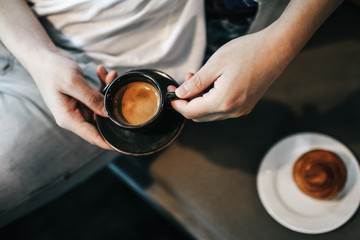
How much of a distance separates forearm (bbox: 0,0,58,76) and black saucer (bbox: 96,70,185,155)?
215mm

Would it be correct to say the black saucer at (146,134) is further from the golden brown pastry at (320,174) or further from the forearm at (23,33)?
the golden brown pastry at (320,174)

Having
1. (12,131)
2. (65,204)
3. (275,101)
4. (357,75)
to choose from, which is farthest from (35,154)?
(357,75)

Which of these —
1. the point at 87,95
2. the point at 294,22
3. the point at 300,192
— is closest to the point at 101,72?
the point at 87,95

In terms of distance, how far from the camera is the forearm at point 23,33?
0.67 m

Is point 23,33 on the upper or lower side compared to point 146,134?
upper

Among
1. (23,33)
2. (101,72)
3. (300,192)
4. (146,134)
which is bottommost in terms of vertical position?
(300,192)

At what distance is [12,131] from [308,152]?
85 centimetres

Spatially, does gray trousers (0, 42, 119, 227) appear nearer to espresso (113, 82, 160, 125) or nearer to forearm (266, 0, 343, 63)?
espresso (113, 82, 160, 125)

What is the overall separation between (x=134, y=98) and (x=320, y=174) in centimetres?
60

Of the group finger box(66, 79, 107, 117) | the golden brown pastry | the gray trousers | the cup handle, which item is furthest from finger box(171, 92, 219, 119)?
the golden brown pastry

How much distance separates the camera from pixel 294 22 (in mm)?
588

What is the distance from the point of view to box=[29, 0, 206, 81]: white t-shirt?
2.16ft

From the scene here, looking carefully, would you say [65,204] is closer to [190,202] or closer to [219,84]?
[190,202]

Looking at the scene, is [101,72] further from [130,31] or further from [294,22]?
[294,22]
